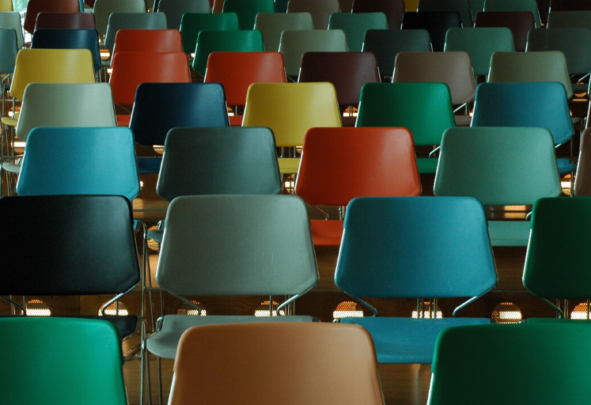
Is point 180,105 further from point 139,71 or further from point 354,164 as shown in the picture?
point 354,164

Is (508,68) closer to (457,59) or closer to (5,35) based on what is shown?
(457,59)

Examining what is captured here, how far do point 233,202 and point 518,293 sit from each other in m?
1.45

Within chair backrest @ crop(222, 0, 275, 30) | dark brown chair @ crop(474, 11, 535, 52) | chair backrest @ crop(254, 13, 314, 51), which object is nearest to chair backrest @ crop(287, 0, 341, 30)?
chair backrest @ crop(222, 0, 275, 30)

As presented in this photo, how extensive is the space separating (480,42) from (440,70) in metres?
1.00

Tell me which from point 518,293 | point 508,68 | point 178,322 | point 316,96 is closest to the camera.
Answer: point 178,322

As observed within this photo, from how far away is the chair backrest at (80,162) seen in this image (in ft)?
11.6

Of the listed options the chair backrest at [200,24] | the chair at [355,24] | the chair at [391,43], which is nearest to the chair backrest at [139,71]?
the chair at [391,43]

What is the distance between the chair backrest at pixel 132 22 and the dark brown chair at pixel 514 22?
2695mm

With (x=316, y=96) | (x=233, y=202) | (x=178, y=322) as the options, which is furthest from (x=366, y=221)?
(x=316, y=96)

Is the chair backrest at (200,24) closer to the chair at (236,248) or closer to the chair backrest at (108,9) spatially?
the chair backrest at (108,9)

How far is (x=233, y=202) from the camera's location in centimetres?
271

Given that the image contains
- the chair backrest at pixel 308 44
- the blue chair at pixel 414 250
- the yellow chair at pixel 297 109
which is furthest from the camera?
the chair backrest at pixel 308 44

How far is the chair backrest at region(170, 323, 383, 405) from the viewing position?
1707 mm

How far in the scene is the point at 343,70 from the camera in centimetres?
524
